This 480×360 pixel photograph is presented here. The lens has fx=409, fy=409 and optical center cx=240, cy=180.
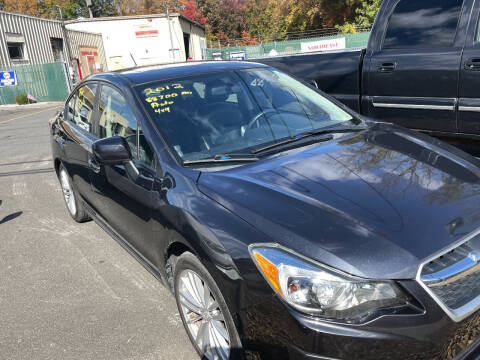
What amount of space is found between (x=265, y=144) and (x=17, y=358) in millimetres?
2097

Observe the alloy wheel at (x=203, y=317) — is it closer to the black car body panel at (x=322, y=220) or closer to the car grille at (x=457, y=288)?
the black car body panel at (x=322, y=220)

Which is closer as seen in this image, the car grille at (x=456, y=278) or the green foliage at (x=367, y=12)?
the car grille at (x=456, y=278)

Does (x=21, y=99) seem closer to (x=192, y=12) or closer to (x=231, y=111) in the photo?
(x=231, y=111)

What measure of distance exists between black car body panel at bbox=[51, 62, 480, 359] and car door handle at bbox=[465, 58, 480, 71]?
1.51 meters

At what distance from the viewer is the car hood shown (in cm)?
166

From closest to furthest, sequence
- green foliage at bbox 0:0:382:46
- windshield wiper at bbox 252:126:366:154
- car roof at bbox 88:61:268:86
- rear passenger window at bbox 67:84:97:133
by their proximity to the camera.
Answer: windshield wiper at bbox 252:126:366:154
car roof at bbox 88:61:268:86
rear passenger window at bbox 67:84:97:133
green foliage at bbox 0:0:382:46

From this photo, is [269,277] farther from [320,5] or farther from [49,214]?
[320,5]

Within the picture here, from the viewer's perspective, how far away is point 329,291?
5.33ft

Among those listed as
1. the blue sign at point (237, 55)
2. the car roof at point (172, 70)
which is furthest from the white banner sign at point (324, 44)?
the car roof at point (172, 70)

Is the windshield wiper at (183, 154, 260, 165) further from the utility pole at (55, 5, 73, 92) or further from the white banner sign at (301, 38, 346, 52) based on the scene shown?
the utility pole at (55, 5, 73, 92)

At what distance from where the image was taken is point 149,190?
100.0 inches

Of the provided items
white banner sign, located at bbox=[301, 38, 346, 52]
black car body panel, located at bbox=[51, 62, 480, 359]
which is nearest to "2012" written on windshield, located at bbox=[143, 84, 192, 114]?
black car body panel, located at bbox=[51, 62, 480, 359]

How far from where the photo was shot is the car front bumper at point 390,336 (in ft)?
5.03

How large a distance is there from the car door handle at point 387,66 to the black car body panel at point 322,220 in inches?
70.6
